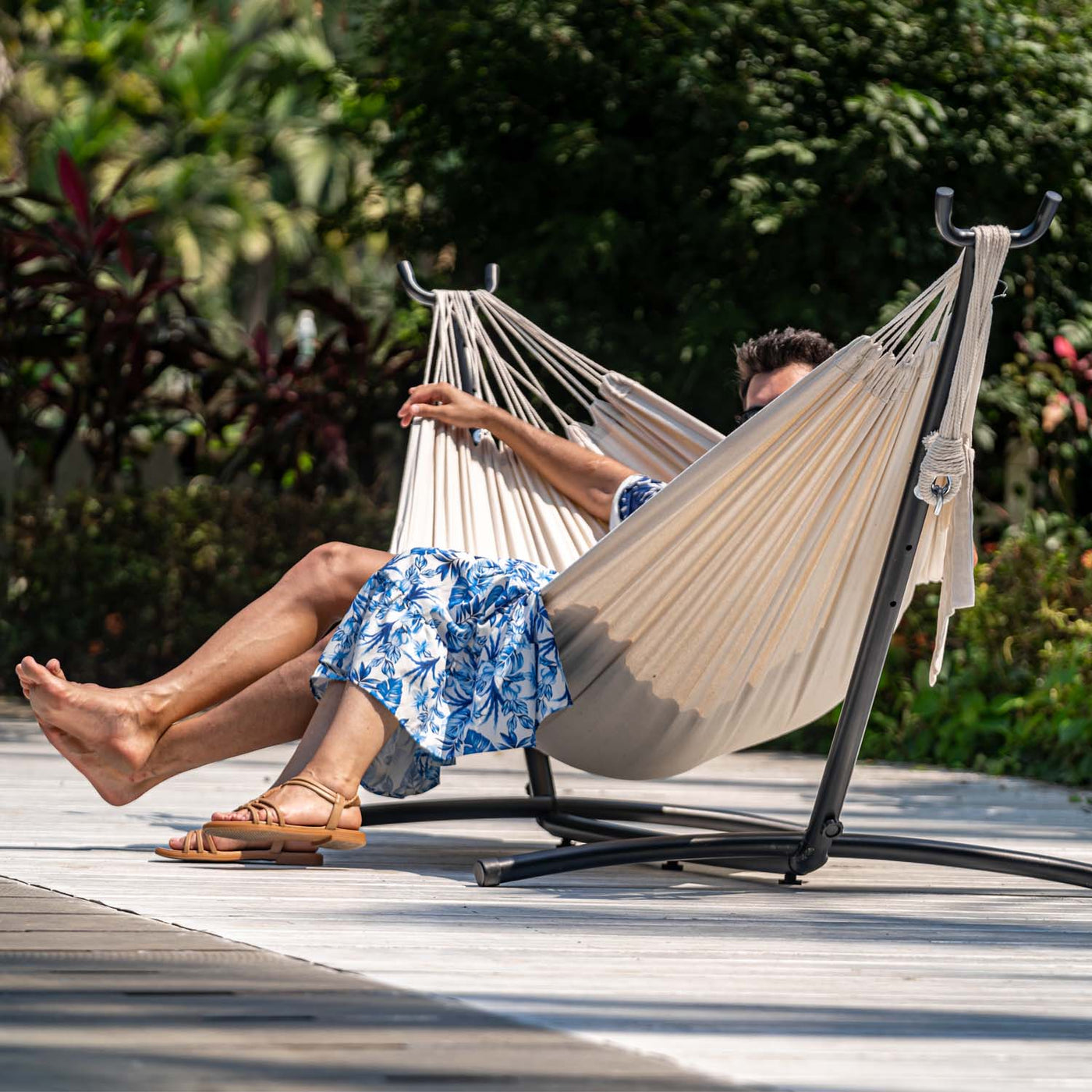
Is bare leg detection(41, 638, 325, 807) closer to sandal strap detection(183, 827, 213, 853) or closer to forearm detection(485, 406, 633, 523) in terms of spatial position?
sandal strap detection(183, 827, 213, 853)

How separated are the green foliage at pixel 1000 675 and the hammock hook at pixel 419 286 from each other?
2.32 metres

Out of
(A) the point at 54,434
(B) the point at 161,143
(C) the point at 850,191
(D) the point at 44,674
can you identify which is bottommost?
(D) the point at 44,674

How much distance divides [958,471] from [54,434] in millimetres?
5397

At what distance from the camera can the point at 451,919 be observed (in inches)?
97.0

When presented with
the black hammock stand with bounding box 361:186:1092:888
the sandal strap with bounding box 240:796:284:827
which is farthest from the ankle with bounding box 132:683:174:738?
the black hammock stand with bounding box 361:186:1092:888

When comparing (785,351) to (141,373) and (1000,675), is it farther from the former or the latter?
(141,373)

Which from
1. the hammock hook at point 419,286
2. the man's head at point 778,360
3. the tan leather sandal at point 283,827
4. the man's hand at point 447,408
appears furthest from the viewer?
the hammock hook at point 419,286

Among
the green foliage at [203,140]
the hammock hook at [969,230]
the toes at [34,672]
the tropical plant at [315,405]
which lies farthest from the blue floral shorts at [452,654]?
the green foliage at [203,140]

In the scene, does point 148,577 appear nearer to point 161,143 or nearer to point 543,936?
point 543,936

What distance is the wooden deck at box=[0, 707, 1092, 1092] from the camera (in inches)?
67.6

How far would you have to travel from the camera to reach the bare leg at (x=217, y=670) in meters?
2.98

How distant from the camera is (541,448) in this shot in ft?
11.8

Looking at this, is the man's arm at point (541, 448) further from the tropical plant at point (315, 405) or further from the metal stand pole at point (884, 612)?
the tropical plant at point (315, 405)

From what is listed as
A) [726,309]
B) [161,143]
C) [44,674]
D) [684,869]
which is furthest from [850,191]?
[161,143]
